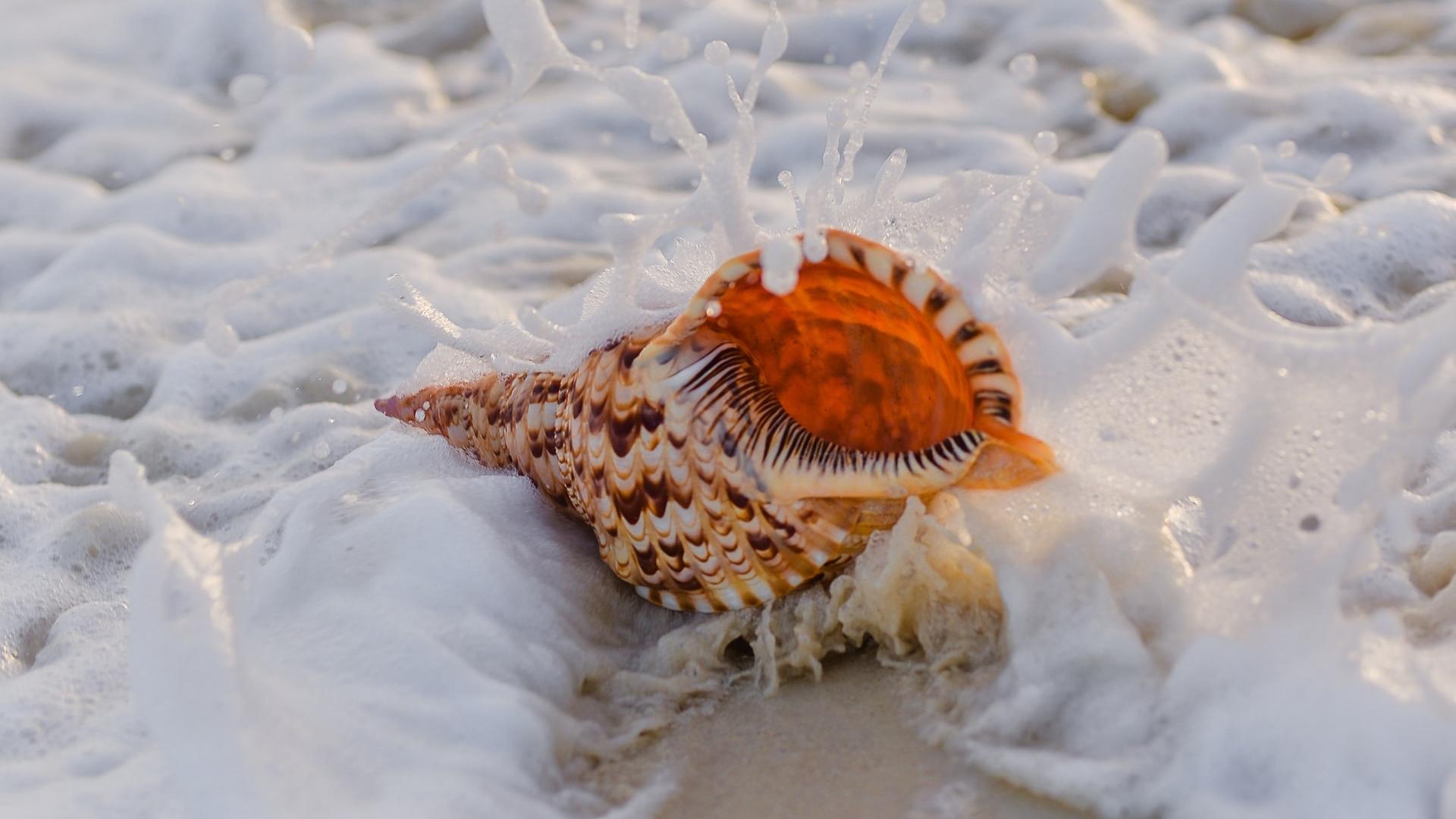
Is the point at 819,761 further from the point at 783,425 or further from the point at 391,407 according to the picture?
the point at 391,407

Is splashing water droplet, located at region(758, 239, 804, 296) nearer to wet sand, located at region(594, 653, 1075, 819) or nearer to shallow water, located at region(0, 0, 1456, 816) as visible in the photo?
shallow water, located at region(0, 0, 1456, 816)

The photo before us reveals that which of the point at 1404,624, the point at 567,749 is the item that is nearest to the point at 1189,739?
the point at 1404,624

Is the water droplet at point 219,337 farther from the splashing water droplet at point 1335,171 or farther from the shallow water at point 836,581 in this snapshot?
the splashing water droplet at point 1335,171

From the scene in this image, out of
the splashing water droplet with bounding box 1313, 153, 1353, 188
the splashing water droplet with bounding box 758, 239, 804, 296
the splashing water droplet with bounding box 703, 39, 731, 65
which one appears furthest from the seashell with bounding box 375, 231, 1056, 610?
the splashing water droplet with bounding box 1313, 153, 1353, 188

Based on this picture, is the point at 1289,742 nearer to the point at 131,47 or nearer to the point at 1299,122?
the point at 1299,122

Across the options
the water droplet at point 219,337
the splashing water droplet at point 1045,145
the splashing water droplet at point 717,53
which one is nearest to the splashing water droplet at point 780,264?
the splashing water droplet at point 717,53

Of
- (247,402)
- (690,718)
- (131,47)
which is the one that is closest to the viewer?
(690,718)
